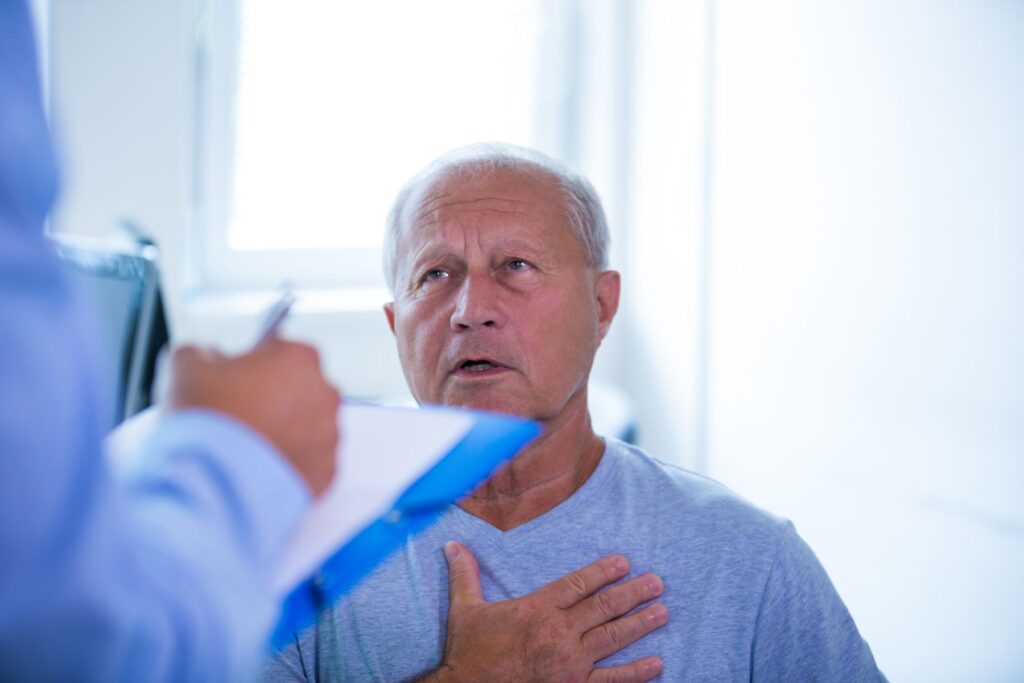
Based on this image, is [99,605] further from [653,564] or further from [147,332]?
[147,332]

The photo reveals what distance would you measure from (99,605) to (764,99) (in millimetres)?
1868

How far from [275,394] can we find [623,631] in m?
0.74

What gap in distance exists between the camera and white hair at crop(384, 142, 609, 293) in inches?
54.1

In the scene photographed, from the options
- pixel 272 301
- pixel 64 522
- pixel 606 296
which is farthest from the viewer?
pixel 272 301

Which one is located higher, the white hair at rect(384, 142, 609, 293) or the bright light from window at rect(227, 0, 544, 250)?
the bright light from window at rect(227, 0, 544, 250)

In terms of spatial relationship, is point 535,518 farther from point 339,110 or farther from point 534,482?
point 339,110

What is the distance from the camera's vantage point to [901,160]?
4.77ft

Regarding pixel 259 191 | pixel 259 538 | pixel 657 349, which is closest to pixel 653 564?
pixel 259 538

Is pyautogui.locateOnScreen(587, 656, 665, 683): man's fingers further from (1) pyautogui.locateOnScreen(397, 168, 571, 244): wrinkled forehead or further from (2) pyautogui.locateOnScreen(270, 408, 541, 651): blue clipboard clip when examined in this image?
(1) pyautogui.locateOnScreen(397, 168, 571, 244): wrinkled forehead

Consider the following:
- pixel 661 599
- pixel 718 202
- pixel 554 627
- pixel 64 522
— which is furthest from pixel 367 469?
pixel 718 202

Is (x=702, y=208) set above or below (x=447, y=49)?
below

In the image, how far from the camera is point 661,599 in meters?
1.14

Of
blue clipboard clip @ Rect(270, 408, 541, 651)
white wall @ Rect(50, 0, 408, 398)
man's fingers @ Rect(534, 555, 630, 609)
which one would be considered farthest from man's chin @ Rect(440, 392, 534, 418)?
white wall @ Rect(50, 0, 408, 398)

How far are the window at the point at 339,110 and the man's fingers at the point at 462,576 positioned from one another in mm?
1969
